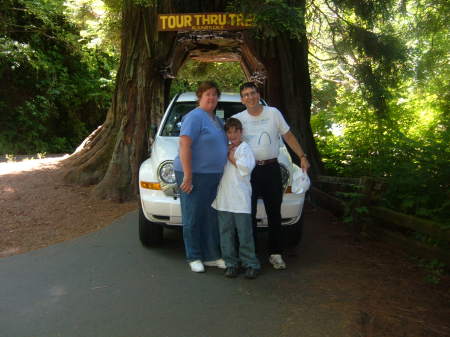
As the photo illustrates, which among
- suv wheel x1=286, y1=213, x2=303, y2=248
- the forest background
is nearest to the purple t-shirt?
suv wheel x1=286, y1=213, x2=303, y2=248

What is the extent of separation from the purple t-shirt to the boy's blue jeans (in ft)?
1.66

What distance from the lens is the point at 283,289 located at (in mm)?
4707

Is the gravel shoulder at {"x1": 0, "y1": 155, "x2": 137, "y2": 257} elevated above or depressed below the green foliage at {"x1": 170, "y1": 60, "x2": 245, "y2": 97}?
below

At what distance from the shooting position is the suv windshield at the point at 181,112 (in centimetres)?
670

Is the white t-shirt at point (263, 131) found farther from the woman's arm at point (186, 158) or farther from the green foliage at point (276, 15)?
the green foliage at point (276, 15)

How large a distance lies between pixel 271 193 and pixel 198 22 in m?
4.87

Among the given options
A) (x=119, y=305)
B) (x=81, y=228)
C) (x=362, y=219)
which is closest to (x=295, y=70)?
(x=362, y=219)

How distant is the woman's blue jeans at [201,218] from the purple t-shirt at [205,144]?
0.08m

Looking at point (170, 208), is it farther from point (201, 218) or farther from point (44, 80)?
point (44, 80)

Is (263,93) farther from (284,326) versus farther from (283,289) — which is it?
(284,326)

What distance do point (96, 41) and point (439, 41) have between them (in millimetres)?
9885

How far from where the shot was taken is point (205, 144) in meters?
4.91

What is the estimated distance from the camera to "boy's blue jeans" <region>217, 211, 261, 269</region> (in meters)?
5.02

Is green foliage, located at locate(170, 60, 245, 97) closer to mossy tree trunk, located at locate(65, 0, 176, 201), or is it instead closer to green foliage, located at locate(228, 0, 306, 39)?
mossy tree trunk, located at locate(65, 0, 176, 201)
